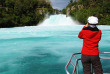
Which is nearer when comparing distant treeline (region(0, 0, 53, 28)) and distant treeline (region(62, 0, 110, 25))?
distant treeline (region(0, 0, 53, 28))

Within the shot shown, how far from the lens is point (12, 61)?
34.7ft

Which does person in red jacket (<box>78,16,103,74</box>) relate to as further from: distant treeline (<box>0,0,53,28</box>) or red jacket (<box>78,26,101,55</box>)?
distant treeline (<box>0,0,53,28</box>)

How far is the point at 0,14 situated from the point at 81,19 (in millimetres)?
26309

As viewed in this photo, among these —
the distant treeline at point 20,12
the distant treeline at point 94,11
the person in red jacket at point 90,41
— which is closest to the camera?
the person in red jacket at point 90,41

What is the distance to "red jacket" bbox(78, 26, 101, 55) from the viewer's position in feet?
9.78

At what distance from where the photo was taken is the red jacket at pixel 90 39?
2.98m

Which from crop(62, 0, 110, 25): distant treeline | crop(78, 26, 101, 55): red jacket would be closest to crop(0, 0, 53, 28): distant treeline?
crop(62, 0, 110, 25): distant treeline

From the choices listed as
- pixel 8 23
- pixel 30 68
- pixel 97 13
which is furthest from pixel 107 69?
pixel 97 13

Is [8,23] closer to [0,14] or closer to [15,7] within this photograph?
[0,14]

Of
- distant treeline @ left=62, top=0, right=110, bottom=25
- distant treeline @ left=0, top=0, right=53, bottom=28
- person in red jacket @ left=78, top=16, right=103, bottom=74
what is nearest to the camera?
person in red jacket @ left=78, top=16, right=103, bottom=74

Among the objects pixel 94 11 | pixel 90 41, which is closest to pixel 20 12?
pixel 94 11

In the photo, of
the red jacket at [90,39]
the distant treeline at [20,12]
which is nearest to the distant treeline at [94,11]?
the distant treeline at [20,12]

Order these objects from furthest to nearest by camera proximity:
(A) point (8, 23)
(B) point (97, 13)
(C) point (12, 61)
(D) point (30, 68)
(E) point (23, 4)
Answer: (E) point (23, 4) → (B) point (97, 13) → (A) point (8, 23) → (C) point (12, 61) → (D) point (30, 68)

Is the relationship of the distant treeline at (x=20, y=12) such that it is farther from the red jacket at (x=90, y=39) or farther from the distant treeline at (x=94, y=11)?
the red jacket at (x=90, y=39)
